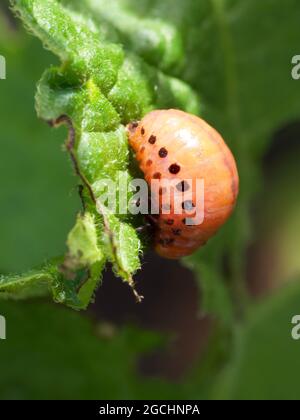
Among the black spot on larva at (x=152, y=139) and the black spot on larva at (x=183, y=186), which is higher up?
the black spot on larva at (x=152, y=139)

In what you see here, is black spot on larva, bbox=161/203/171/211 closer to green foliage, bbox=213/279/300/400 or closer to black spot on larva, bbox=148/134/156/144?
black spot on larva, bbox=148/134/156/144

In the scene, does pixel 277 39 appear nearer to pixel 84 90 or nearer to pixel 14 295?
pixel 84 90

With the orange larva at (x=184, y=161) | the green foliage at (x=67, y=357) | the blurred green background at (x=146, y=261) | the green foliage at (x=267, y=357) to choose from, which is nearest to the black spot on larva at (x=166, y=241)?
the orange larva at (x=184, y=161)

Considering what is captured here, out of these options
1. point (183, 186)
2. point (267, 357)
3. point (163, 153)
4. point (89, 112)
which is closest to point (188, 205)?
point (183, 186)

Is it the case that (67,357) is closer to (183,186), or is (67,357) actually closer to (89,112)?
(183,186)

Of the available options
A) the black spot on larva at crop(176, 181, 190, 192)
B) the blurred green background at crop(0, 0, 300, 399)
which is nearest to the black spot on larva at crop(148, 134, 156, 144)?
the black spot on larva at crop(176, 181, 190, 192)

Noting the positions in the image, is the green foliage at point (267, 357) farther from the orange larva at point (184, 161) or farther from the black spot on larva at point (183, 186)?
the black spot on larva at point (183, 186)

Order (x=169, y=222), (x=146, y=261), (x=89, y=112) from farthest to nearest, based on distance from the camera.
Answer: (x=146, y=261) < (x=169, y=222) < (x=89, y=112)
